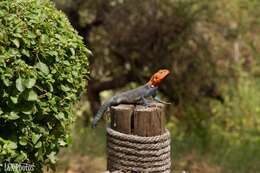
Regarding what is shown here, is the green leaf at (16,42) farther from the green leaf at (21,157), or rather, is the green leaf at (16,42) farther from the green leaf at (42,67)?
the green leaf at (21,157)

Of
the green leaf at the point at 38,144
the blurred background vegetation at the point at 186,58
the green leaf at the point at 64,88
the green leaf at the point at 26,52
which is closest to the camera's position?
the green leaf at the point at 26,52

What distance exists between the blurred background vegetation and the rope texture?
4025mm

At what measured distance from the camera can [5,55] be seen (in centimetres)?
273

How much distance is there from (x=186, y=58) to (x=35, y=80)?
5.61m

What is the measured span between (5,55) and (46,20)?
17.0 inches

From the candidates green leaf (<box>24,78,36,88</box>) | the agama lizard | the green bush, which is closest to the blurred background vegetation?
the agama lizard

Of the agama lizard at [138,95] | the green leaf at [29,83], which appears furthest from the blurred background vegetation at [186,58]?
the green leaf at [29,83]

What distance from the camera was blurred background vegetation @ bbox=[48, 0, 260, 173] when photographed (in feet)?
25.9

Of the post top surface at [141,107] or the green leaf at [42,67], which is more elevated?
the green leaf at [42,67]

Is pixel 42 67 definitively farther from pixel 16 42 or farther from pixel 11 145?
pixel 11 145

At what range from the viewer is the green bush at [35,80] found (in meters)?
2.77

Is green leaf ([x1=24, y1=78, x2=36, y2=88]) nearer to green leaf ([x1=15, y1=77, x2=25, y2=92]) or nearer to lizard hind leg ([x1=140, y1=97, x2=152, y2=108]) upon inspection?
green leaf ([x1=15, y1=77, x2=25, y2=92])

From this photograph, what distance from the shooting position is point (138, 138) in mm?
3096

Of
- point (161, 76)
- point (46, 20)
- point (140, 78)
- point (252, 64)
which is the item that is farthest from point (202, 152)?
point (46, 20)
